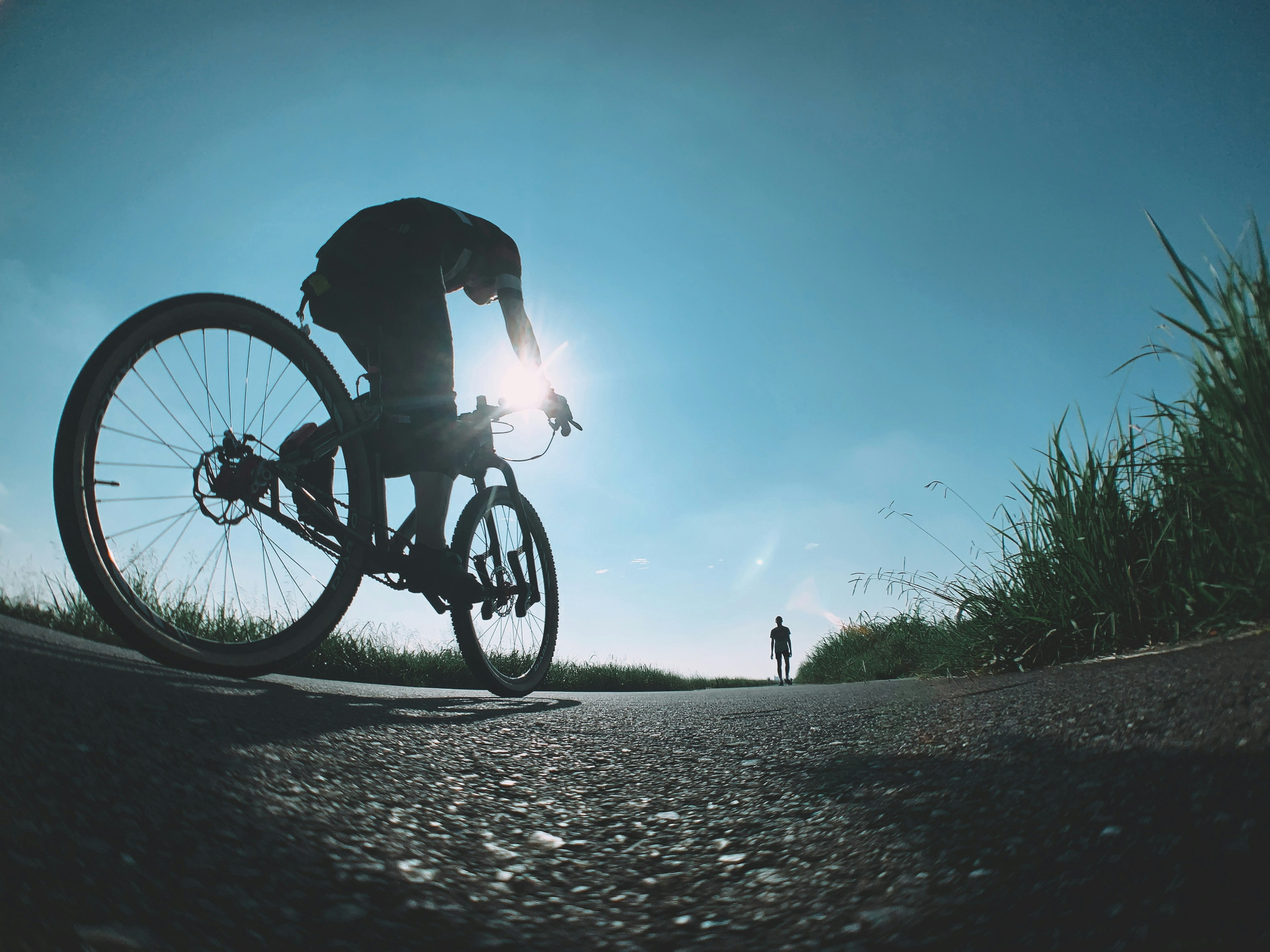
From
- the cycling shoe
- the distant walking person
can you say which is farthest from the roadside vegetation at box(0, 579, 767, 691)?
the distant walking person

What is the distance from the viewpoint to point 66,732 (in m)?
0.80

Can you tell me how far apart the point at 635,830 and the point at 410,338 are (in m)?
2.04

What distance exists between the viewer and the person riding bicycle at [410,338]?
2391mm

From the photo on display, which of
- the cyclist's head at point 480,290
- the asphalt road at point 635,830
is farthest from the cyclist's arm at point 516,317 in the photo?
the asphalt road at point 635,830

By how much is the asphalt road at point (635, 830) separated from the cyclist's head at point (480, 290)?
2.14 metres

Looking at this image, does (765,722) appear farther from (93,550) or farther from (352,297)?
(352,297)

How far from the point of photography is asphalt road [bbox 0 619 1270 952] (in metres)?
0.54

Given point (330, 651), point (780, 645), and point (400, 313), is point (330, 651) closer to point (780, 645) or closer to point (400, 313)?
point (400, 313)

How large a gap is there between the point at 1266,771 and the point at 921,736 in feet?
2.32

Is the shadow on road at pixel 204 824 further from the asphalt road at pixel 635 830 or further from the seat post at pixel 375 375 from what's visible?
the seat post at pixel 375 375

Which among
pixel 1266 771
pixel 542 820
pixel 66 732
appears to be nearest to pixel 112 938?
pixel 66 732

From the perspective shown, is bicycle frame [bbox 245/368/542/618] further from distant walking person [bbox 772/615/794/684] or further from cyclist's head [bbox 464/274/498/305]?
distant walking person [bbox 772/615/794/684]

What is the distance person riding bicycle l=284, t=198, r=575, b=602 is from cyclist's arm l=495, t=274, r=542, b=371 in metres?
0.40

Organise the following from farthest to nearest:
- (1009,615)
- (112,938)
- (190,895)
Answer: (1009,615)
(190,895)
(112,938)
